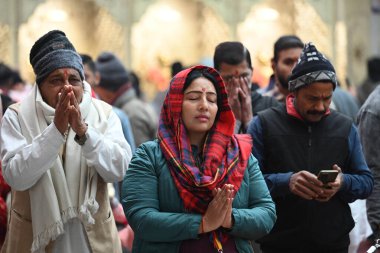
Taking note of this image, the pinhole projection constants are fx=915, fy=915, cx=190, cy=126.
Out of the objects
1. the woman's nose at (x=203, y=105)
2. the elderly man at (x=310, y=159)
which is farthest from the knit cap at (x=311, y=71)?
Answer: the woman's nose at (x=203, y=105)

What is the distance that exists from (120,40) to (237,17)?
2762 mm

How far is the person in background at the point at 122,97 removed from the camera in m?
7.92

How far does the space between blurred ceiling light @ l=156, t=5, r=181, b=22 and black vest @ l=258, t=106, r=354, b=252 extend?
1502 centimetres

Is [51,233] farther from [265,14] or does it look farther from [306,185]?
[265,14]

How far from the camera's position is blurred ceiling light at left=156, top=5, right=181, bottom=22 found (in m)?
19.8

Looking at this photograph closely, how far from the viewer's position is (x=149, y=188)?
4.05 m

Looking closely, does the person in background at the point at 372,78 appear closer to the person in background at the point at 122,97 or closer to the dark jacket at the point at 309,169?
the person in background at the point at 122,97

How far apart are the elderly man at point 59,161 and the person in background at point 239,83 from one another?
1.18 metres

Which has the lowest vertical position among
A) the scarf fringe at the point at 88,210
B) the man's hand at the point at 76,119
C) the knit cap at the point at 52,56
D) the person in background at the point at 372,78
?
the person in background at the point at 372,78

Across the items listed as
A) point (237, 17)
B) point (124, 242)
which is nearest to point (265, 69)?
point (237, 17)

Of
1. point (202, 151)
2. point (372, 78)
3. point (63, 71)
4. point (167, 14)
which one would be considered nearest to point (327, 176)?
point (202, 151)

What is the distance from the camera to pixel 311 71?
4875 mm

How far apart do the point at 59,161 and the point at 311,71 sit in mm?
1422

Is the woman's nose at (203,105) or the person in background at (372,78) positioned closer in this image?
the woman's nose at (203,105)
